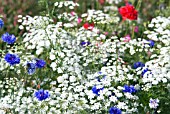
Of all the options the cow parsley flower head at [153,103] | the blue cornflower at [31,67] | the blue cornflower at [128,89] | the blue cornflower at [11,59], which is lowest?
the cow parsley flower head at [153,103]

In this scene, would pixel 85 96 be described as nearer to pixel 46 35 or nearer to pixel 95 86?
pixel 95 86

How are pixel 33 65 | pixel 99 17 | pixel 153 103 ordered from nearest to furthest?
pixel 153 103 → pixel 33 65 → pixel 99 17

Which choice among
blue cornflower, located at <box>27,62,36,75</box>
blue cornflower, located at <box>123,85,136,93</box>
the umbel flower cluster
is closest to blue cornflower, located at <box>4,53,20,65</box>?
the umbel flower cluster

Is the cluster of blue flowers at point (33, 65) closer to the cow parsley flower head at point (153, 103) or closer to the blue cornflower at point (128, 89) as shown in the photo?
the blue cornflower at point (128, 89)

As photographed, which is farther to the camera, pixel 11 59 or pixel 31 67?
pixel 31 67

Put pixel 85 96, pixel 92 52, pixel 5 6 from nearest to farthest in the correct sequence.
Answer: pixel 85 96 < pixel 92 52 < pixel 5 6

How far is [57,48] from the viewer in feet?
11.8

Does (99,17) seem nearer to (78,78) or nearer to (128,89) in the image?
(78,78)

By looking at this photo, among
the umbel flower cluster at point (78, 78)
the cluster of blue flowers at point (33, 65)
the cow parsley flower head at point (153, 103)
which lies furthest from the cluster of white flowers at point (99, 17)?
the cow parsley flower head at point (153, 103)

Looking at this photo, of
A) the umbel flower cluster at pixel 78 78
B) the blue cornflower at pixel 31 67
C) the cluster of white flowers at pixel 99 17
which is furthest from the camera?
the cluster of white flowers at pixel 99 17

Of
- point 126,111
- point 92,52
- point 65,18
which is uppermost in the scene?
point 65,18

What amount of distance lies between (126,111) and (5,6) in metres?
3.26

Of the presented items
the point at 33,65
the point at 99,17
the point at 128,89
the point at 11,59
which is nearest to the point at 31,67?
the point at 33,65

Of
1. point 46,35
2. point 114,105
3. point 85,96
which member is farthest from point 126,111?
point 46,35
